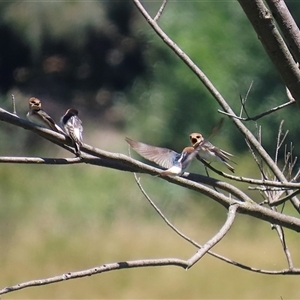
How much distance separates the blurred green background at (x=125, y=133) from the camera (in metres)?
5.73

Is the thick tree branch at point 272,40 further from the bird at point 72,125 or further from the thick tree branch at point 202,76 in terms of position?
the bird at point 72,125

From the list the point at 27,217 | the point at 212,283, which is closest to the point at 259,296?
the point at 212,283

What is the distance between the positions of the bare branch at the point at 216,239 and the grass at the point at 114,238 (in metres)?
3.82

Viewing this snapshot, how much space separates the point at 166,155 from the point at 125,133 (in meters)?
6.38

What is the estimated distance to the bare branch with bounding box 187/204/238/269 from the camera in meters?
1.19

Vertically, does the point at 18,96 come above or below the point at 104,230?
above

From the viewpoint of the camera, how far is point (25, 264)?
5871mm

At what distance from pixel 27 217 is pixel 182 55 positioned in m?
5.43

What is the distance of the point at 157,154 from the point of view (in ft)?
6.55

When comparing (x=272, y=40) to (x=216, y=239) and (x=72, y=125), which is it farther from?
(x=72, y=125)

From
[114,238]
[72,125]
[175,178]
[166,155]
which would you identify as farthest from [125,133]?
[175,178]

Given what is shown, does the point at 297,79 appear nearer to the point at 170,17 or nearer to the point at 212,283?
the point at 212,283

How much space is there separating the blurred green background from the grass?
15 mm

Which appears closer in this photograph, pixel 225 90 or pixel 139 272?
pixel 139 272
